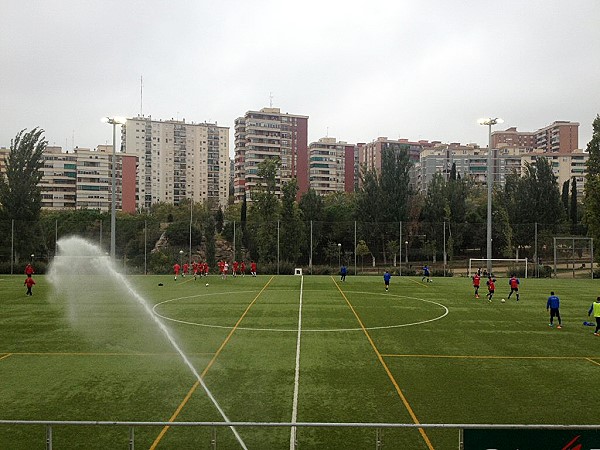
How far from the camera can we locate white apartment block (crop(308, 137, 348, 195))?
488 feet

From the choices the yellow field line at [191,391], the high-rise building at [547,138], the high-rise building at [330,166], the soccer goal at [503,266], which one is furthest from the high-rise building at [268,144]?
the yellow field line at [191,391]

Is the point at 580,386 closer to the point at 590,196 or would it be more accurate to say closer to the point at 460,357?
the point at 460,357

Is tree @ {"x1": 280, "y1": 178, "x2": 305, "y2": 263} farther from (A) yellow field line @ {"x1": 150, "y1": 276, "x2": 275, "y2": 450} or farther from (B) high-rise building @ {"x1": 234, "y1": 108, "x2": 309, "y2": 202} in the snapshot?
(B) high-rise building @ {"x1": 234, "y1": 108, "x2": 309, "y2": 202}

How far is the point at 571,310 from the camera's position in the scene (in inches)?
1093

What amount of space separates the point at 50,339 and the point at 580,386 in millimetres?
17637

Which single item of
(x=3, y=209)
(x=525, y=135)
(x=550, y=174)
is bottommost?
(x=3, y=209)

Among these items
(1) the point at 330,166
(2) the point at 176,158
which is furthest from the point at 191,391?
(1) the point at 330,166

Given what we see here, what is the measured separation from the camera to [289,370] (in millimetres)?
14391

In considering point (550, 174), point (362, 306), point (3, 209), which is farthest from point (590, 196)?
point (3, 209)

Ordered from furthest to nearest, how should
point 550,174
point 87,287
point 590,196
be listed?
1. point 550,174
2. point 590,196
3. point 87,287

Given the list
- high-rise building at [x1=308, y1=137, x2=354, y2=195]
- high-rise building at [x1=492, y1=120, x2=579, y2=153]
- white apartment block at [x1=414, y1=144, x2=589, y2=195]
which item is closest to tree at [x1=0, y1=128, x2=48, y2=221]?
high-rise building at [x1=308, y1=137, x2=354, y2=195]

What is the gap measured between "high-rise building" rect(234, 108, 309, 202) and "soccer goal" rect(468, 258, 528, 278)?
3079 inches

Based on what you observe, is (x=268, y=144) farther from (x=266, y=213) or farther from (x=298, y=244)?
(x=298, y=244)

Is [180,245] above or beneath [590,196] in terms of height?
beneath
